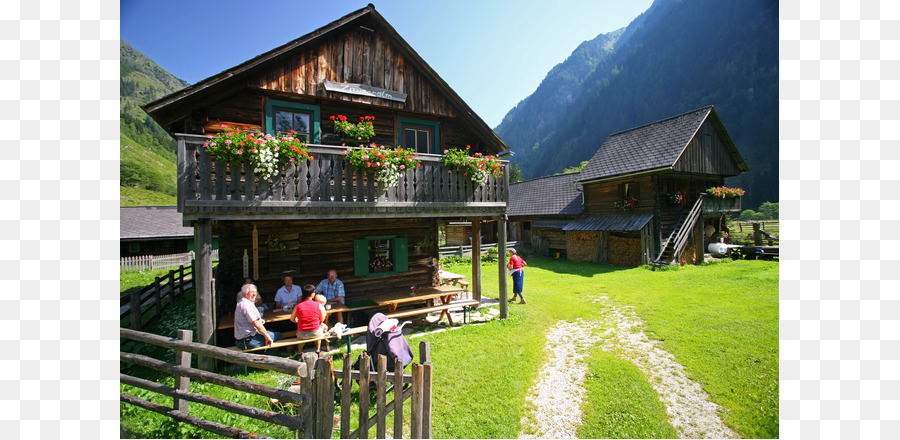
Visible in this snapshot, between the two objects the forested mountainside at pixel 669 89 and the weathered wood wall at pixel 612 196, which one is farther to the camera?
the forested mountainside at pixel 669 89

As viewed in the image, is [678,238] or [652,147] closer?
[678,238]

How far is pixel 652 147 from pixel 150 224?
127ft

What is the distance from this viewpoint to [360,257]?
10570 millimetres

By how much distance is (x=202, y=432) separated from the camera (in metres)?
5.00

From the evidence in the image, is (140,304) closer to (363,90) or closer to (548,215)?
(363,90)

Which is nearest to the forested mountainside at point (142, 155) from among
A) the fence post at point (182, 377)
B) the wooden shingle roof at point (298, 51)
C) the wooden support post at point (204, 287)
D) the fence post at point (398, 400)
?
the wooden shingle roof at point (298, 51)

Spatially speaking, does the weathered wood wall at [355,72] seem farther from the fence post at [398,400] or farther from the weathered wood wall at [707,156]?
the weathered wood wall at [707,156]

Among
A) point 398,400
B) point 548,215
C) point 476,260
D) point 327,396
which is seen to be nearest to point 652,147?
point 548,215

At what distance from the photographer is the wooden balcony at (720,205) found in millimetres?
21531

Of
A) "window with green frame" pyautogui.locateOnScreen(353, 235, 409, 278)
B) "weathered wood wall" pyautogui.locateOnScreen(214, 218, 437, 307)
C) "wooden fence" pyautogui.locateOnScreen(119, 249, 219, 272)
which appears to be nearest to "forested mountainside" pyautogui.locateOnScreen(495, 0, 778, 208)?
"weathered wood wall" pyautogui.locateOnScreen(214, 218, 437, 307)

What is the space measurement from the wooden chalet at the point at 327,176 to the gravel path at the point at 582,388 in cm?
272

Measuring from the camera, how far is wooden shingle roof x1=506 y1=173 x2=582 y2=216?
87.1ft

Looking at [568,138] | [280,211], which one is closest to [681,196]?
[280,211]

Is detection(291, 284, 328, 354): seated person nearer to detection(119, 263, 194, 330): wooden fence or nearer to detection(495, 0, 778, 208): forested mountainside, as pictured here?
detection(119, 263, 194, 330): wooden fence
